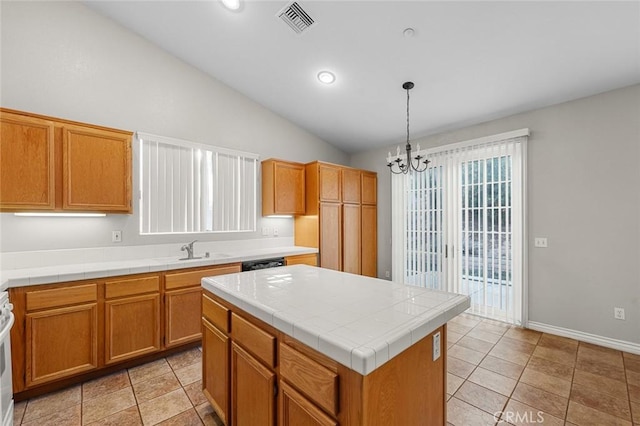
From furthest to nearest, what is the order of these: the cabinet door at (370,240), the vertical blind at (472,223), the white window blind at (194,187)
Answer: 1. the cabinet door at (370,240)
2. the vertical blind at (472,223)
3. the white window blind at (194,187)

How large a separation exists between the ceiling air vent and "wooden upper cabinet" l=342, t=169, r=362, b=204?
2.19 m

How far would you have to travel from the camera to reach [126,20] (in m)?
2.96

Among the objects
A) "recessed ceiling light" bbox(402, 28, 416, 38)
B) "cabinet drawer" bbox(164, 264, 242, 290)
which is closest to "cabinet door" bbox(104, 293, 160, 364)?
"cabinet drawer" bbox(164, 264, 242, 290)

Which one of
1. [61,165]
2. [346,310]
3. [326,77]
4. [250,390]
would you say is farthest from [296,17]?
[250,390]

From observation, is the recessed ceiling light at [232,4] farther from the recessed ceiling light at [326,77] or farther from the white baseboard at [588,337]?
the white baseboard at [588,337]

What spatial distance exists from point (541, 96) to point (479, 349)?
2.88 meters

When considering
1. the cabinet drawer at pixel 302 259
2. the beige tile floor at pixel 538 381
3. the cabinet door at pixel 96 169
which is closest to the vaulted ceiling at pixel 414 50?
the cabinet door at pixel 96 169

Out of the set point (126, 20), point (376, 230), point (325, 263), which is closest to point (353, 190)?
point (376, 230)

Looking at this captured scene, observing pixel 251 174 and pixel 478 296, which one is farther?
pixel 251 174

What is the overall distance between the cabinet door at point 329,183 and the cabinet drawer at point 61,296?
9.19 feet

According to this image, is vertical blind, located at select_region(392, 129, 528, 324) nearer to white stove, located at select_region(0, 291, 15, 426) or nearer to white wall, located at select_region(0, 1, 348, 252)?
white wall, located at select_region(0, 1, 348, 252)

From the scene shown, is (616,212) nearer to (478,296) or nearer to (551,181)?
(551,181)

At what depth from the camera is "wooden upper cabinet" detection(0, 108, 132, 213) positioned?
2205 mm

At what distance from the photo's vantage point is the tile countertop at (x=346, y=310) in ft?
3.12
